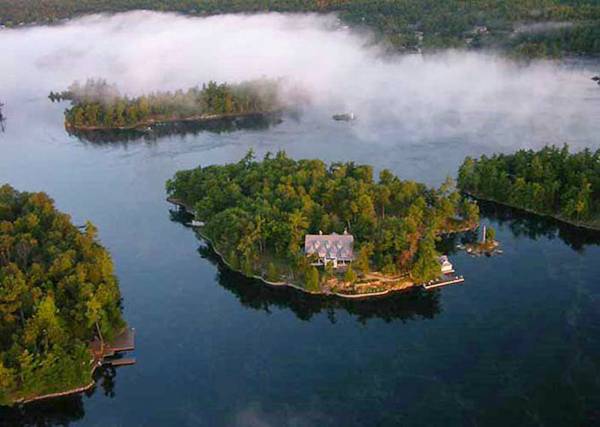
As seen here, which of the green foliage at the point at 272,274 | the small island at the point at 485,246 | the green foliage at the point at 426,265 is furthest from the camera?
the small island at the point at 485,246

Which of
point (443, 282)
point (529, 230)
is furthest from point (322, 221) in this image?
point (529, 230)

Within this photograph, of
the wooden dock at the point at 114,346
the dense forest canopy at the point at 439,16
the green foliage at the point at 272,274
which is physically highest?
the dense forest canopy at the point at 439,16

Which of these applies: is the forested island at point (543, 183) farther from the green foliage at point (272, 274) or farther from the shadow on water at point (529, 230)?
the green foliage at point (272, 274)

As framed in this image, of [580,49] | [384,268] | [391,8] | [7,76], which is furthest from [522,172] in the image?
[7,76]

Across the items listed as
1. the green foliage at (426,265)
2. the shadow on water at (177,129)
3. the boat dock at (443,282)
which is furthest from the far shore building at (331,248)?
the shadow on water at (177,129)

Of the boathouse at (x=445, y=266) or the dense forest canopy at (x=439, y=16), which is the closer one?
the boathouse at (x=445, y=266)

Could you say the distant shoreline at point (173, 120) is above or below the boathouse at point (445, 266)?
above

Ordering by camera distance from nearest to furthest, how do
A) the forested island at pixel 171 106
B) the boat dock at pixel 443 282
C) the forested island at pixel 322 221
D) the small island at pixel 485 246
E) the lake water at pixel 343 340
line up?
the lake water at pixel 343 340 → the boat dock at pixel 443 282 → the forested island at pixel 322 221 → the small island at pixel 485 246 → the forested island at pixel 171 106

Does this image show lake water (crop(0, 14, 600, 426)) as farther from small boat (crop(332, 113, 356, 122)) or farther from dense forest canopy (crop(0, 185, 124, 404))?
small boat (crop(332, 113, 356, 122))
